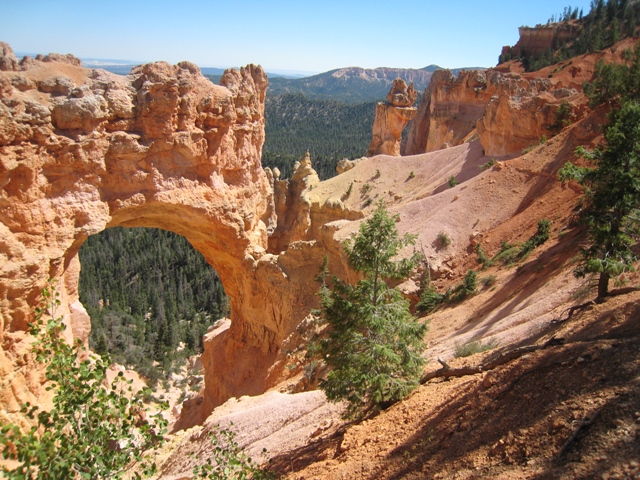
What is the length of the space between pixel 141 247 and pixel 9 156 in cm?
5061

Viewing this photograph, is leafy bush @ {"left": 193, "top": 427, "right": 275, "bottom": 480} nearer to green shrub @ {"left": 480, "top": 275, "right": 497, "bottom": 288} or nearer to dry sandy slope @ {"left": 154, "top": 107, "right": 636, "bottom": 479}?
dry sandy slope @ {"left": 154, "top": 107, "right": 636, "bottom": 479}

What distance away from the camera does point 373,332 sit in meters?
9.22

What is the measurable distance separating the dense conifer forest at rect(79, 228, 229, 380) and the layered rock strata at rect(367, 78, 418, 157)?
23560 millimetres

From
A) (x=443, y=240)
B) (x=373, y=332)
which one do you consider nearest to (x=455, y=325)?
(x=443, y=240)

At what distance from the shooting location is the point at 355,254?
9.58m

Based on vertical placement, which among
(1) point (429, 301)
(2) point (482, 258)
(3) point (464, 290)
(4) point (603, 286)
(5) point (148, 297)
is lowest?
(5) point (148, 297)

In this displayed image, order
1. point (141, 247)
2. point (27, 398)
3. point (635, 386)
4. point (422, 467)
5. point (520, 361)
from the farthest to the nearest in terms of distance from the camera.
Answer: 1. point (141, 247)
2. point (27, 398)
3. point (520, 361)
4. point (422, 467)
5. point (635, 386)

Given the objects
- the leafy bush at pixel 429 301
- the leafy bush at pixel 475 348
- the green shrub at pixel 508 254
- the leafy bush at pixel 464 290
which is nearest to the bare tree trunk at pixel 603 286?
the leafy bush at pixel 475 348

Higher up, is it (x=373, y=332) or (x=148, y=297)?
(x=373, y=332)

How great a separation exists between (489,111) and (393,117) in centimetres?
1877

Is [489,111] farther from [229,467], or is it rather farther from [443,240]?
[229,467]

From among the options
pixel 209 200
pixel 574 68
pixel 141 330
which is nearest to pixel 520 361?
pixel 209 200

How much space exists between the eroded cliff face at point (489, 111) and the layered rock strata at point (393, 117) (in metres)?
5.04

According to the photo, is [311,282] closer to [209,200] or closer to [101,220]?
[209,200]
